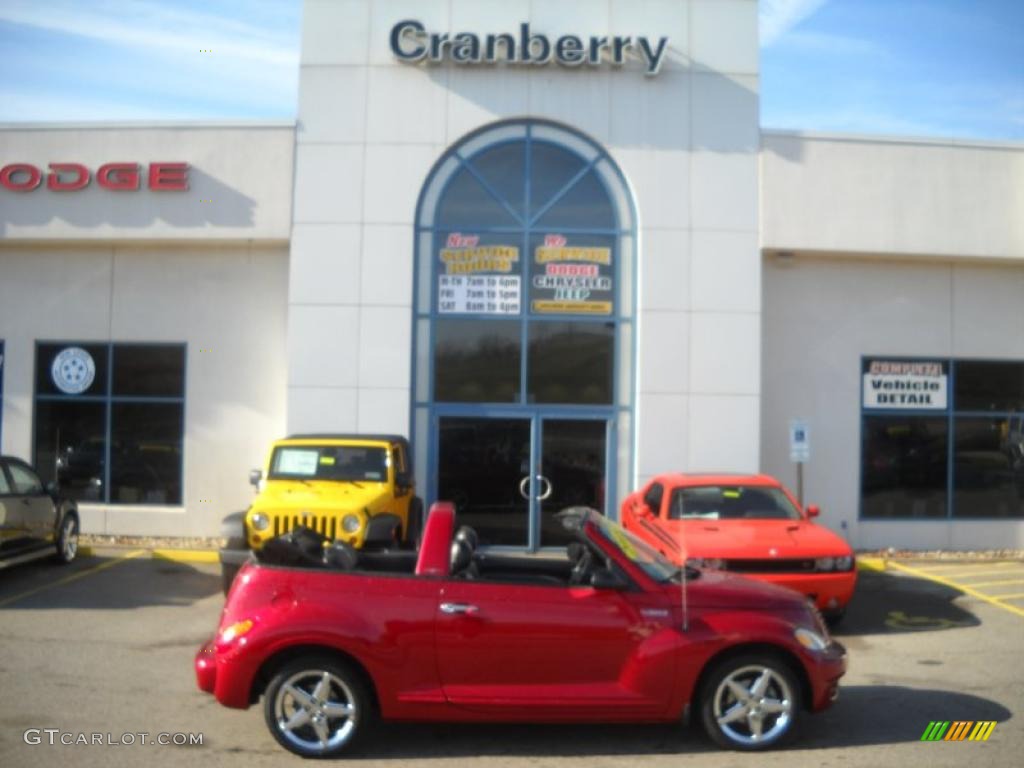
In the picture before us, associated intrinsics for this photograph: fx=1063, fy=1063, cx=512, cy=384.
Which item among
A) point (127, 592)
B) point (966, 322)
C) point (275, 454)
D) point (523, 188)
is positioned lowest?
point (127, 592)

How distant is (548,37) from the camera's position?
52.5 ft

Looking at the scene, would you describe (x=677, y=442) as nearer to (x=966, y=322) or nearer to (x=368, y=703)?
(x=966, y=322)

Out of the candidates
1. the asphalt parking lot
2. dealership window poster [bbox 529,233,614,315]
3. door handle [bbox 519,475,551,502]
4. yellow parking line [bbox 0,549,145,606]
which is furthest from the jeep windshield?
dealership window poster [bbox 529,233,614,315]

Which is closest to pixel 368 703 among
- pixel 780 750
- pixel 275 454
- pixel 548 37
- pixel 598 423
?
pixel 780 750

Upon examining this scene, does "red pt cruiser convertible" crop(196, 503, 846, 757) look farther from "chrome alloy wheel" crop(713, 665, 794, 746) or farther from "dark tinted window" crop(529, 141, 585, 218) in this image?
"dark tinted window" crop(529, 141, 585, 218)

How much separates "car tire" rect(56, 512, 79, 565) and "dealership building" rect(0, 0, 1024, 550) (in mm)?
2565

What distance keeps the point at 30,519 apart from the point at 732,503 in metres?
8.30

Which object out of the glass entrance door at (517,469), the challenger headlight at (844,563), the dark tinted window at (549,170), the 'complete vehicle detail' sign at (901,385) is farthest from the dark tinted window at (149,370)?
the 'complete vehicle detail' sign at (901,385)

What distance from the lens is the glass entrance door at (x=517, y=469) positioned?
15.8 meters

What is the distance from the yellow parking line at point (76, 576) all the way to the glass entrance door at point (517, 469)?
4472 mm

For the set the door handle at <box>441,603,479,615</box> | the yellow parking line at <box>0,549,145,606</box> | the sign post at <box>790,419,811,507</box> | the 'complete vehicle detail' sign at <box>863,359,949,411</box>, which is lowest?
the yellow parking line at <box>0,549,145,606</box>

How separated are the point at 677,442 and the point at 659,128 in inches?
187

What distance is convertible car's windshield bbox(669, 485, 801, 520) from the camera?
39.2 feet

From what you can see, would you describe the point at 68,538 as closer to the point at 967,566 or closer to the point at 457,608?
the point at 457,608
